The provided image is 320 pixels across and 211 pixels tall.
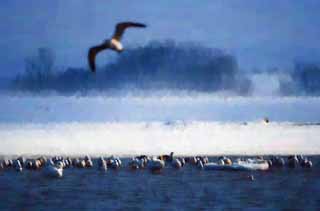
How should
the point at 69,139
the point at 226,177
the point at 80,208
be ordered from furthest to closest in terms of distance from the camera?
the point at 69,139
the point at 226,177
the point at 80,208

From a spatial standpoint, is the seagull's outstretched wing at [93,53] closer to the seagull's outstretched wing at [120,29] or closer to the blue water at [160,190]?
the seagull's outstretched wing at [120,29]

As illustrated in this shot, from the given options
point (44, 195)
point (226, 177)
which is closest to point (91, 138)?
point (226, 177)

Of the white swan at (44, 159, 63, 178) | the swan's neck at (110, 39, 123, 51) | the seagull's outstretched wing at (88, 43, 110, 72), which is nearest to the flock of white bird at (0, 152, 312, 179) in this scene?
the white swan at (44, 159, 63, 178)

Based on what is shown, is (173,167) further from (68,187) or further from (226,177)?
(68,187)

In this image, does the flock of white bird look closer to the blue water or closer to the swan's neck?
the blue water

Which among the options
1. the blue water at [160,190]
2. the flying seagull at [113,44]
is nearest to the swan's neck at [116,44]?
the flying seagull at [113,44]

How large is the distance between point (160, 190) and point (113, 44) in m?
18.7

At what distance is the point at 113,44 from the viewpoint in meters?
26.0

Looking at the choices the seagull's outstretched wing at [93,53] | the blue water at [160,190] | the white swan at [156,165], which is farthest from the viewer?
the white swan at [156,165]

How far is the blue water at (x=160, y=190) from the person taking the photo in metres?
40.8

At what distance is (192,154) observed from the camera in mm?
62719

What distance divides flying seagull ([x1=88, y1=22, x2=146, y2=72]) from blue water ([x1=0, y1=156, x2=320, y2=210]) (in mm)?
12891

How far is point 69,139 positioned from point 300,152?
1395cm

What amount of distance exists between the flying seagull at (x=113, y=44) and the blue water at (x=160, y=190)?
1289 centimetres
